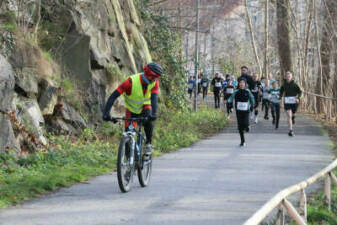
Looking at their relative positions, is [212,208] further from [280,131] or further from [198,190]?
[280,131]

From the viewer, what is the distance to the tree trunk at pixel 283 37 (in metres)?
36.9

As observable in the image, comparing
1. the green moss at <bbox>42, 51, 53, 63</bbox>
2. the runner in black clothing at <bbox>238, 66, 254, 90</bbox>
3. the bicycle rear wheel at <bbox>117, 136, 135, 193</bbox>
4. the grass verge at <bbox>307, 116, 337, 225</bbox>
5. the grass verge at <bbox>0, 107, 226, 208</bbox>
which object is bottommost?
the grass verge at <bbox>307, 116, 337, 225</bbox>

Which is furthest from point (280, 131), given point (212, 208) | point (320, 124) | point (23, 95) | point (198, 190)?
point (212, 208)

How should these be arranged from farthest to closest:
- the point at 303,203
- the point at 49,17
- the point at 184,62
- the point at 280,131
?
the point at 184,62 < the point at 280,131 < the point at 49,17 < the point at 303,203

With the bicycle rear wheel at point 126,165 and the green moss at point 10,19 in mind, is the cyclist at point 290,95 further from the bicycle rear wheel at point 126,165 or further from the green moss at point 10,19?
the bicycle rear wheel at point 126,165

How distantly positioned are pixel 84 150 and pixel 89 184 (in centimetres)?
334

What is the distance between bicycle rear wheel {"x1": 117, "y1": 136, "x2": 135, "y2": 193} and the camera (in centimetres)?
891

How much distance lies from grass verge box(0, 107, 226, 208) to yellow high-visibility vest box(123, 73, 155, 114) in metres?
1.56

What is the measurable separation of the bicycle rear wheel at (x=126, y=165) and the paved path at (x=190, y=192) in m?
0.15

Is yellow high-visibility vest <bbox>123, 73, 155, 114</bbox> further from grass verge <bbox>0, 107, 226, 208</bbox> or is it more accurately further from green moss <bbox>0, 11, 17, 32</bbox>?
green moss <bbox>0, 11, 17, 32</bbox>

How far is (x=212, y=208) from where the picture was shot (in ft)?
27.5

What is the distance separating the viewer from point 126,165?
9.16 metres

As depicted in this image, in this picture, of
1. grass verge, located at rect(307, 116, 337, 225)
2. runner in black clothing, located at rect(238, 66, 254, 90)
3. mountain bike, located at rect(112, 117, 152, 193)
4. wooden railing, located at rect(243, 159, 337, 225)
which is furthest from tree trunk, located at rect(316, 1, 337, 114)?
wooden railing, located at rect(243, 159, 337, 225)

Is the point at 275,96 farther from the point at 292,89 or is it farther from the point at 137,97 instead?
the point at 137,97
